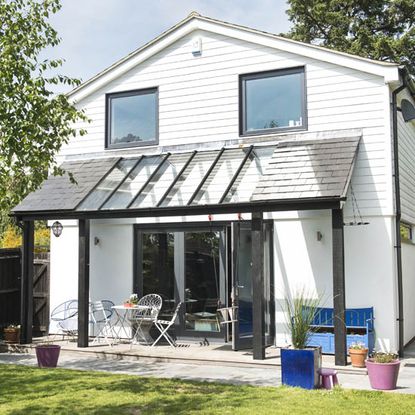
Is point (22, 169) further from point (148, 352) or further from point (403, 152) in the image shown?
point (403, 152)

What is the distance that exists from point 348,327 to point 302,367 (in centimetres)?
273

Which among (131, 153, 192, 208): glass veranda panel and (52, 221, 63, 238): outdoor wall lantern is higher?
(131, 153, 192, 208): glass veranda panel

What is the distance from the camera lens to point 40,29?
8.02 metres

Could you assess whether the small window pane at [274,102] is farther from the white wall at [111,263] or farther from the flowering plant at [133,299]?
the flowering plant at [133,299]

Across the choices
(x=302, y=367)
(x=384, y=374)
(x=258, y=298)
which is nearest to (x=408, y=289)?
(x=258, y=298)

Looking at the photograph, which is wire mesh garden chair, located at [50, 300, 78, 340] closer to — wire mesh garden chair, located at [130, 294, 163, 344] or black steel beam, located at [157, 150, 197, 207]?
wire mesh garden chair, located at [130, 294, 163, 344]

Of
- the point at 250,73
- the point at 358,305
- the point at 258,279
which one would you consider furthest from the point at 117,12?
the point at 358,305

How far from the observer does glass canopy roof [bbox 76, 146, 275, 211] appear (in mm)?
10320

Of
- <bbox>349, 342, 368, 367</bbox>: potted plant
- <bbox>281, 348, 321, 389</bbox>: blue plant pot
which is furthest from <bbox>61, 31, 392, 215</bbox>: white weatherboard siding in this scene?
<bbox>281, 348, 321, 389</bbox>: blue plant pot

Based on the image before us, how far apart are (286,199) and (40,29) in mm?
4368

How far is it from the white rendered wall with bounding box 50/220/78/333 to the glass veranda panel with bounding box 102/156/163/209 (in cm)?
189

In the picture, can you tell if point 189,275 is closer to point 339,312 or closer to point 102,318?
point 102,318

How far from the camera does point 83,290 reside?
434 inches

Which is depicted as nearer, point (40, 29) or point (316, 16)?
point (40, 29)
